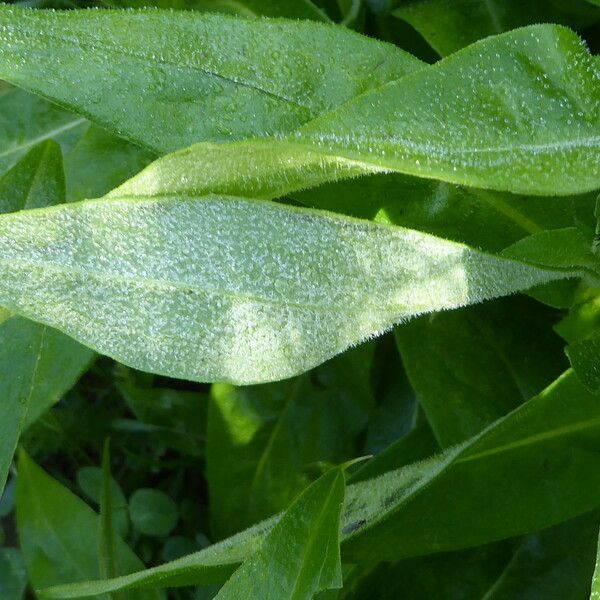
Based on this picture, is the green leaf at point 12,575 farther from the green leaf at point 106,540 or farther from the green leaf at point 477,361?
the green leaf at point 477,361

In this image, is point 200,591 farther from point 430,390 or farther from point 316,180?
point 316,180

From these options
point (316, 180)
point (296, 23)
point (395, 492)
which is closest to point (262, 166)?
point (316, 180)

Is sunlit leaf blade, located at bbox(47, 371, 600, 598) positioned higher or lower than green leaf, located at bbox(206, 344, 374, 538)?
higher

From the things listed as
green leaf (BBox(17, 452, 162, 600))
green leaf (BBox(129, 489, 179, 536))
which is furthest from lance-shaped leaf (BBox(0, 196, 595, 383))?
green leaf (BBox(129, 489, 179, 536))

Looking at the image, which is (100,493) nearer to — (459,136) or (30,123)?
(30,123)

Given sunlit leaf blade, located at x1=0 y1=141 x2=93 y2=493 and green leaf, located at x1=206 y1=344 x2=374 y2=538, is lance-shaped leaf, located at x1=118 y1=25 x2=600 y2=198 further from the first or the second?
green leaf, located at x1=206 y1=344 x2=374 y2=538

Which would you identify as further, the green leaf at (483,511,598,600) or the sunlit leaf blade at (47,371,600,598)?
the green leaf at (483,511,598,600)
